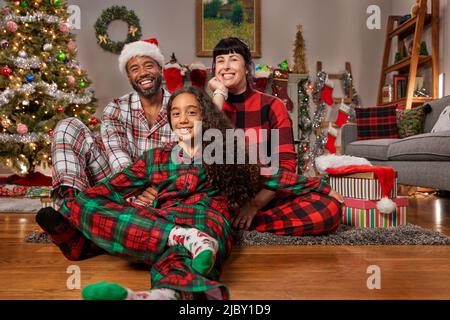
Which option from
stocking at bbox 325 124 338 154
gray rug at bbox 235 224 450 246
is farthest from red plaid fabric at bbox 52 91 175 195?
stocking at bbox 325 124 338 154

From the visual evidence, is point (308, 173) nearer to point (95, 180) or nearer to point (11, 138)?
point (11, 138)

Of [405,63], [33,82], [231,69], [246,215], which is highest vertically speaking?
[405,63]

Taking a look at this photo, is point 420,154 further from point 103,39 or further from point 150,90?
point 103,39

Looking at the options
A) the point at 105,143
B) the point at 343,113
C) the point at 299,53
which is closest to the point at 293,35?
the point at 299,53

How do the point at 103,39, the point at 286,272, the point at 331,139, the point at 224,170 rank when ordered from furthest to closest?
the point at 103,39 < the point at 331,139 < the point at 224,170 < the point at 286,272

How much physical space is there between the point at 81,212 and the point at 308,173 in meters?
4.27

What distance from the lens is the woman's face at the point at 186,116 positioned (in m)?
1.30

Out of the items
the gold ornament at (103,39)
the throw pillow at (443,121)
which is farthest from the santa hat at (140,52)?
the gold ornament at (103,39)

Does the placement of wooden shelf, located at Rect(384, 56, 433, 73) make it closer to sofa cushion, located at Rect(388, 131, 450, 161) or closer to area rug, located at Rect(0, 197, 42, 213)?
sofa cushion, located at Rect(388, 131, 450, 161)

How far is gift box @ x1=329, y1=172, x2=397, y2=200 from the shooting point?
5.77 ft

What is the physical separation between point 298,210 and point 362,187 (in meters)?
0.34

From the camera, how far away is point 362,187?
1.79m

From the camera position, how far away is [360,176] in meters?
1.80
